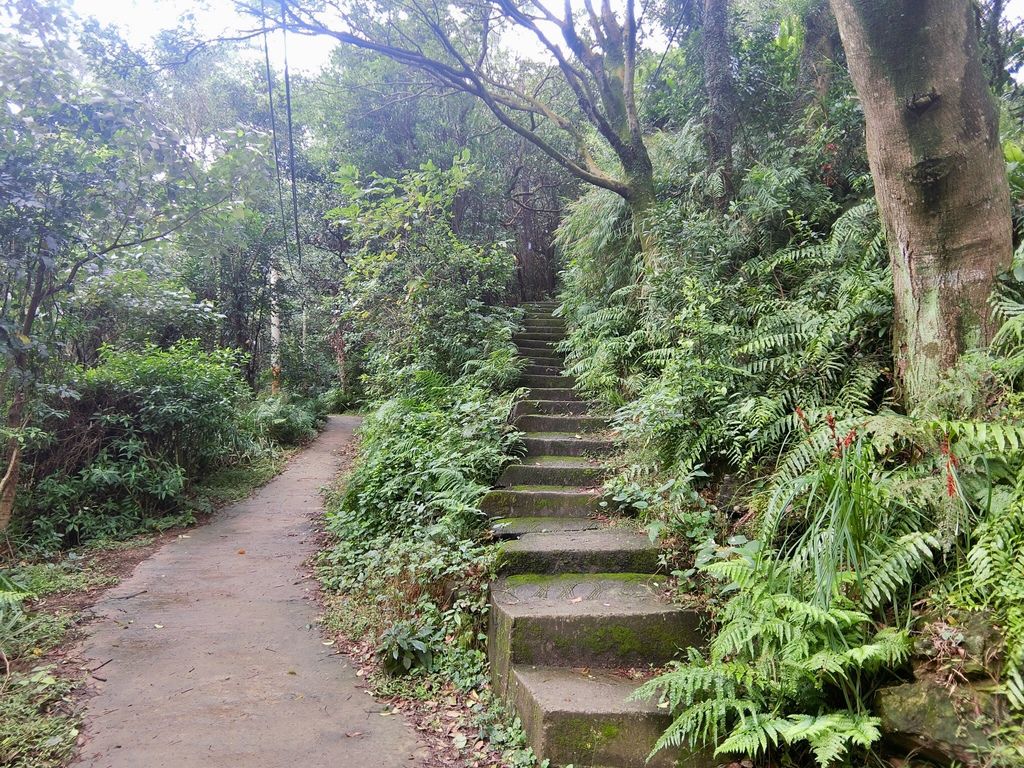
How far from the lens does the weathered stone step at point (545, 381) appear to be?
22.9 feet

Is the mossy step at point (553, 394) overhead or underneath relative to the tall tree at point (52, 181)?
underneath

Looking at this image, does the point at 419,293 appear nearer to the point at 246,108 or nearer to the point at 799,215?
the point at 799,215

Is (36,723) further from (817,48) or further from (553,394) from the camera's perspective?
(817,48)

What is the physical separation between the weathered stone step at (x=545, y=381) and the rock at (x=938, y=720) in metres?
5.10

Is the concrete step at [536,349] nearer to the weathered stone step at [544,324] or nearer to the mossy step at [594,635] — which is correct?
the weathered stone step at [544,324]

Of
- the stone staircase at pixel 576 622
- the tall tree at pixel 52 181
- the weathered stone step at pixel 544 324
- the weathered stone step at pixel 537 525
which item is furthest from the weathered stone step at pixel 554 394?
the tall tree at pixel 52 181

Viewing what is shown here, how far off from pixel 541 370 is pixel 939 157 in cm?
499

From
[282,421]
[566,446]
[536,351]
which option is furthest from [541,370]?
[282,421]

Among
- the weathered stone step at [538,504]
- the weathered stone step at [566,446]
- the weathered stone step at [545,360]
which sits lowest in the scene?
the weathered stone step at [538,504]

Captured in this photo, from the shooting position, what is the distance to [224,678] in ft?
10.9

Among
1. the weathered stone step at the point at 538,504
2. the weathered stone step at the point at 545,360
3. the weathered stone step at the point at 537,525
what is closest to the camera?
the weathered stone step at the point at 537,525

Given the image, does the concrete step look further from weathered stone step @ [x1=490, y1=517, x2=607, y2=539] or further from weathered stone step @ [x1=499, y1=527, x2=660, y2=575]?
weathered stone step @ [x1=499, y1=527, x2=660, y2=575]

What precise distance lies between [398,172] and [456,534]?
36.8 ft

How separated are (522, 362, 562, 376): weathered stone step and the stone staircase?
8.57 ft
